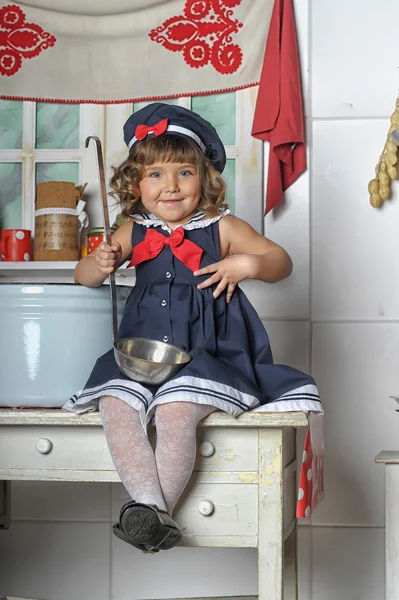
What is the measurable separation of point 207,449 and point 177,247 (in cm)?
35

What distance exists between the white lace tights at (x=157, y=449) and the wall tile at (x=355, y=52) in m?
0.94

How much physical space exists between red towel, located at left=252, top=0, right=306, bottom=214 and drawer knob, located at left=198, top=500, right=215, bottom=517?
2.58 feet

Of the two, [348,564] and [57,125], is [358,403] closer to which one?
[348,564]

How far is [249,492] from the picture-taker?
3.90 ft

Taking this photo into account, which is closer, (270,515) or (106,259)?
(270,515)

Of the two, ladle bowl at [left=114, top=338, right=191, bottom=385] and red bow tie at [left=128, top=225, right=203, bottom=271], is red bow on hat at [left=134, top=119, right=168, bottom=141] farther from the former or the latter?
ladle bowl at [left=114, top=338, right=191, bottom=385]

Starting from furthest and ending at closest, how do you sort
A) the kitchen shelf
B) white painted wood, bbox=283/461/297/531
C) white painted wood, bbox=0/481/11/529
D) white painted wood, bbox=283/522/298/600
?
the kitchen shelf < white painted wood, bbox=0/481/11/529 < white painted wood, bbox=283/522/298/600 < white painted wood, bbox=283/461/297/531

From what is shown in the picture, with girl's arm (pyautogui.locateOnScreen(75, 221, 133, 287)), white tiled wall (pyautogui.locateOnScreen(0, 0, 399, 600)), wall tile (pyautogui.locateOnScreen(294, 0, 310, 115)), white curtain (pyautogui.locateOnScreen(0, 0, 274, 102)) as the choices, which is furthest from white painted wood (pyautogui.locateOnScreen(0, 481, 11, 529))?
A: wall tile (pyautogui.locateOnScreen(294, 0, 310, 115))

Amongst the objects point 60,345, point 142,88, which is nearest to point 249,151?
point 142,88

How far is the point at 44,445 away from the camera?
125cm

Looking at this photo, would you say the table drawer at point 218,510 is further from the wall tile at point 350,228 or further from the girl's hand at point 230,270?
the wall tile at point 350,228

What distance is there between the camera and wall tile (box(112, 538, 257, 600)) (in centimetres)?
189

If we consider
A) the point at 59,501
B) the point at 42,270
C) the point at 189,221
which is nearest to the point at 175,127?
the point at 189,221

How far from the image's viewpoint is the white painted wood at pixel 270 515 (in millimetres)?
1173
